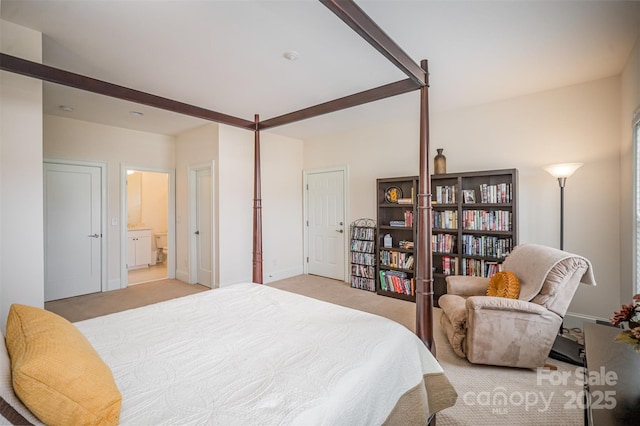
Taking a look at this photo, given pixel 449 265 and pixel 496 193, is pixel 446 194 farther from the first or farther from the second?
pixel 449 265

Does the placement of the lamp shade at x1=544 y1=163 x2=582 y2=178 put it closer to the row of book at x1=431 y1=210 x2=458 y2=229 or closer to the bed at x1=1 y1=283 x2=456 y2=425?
the row of book at x1=431 y1=210 x2=458 y2=229

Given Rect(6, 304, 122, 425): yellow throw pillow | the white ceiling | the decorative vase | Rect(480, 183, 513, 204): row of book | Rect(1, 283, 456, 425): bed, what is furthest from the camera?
the decorative vase

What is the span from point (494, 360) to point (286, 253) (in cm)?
365

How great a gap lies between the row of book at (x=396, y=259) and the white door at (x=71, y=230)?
432 centimetres

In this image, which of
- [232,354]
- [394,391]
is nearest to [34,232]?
[232,354]

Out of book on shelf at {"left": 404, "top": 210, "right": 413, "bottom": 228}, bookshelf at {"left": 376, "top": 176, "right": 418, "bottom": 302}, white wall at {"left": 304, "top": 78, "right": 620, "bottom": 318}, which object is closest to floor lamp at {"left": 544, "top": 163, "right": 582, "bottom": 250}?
white wall at {"left": 304, "top": 78, "right": 620, "bottom": 318}

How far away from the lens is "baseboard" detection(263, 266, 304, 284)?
498cm

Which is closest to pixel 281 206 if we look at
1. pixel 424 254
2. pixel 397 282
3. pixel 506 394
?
pixel 397 282

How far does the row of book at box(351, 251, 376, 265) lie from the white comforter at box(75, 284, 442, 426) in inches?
106

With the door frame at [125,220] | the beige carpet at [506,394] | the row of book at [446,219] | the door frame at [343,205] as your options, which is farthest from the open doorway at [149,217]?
the row of book at [446,219]

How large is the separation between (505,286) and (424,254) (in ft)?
3.83

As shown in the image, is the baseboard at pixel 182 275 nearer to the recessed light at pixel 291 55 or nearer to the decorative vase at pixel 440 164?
the recessed light at pixel 291 55

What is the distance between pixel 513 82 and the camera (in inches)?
121

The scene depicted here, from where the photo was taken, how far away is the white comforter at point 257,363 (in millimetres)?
932
